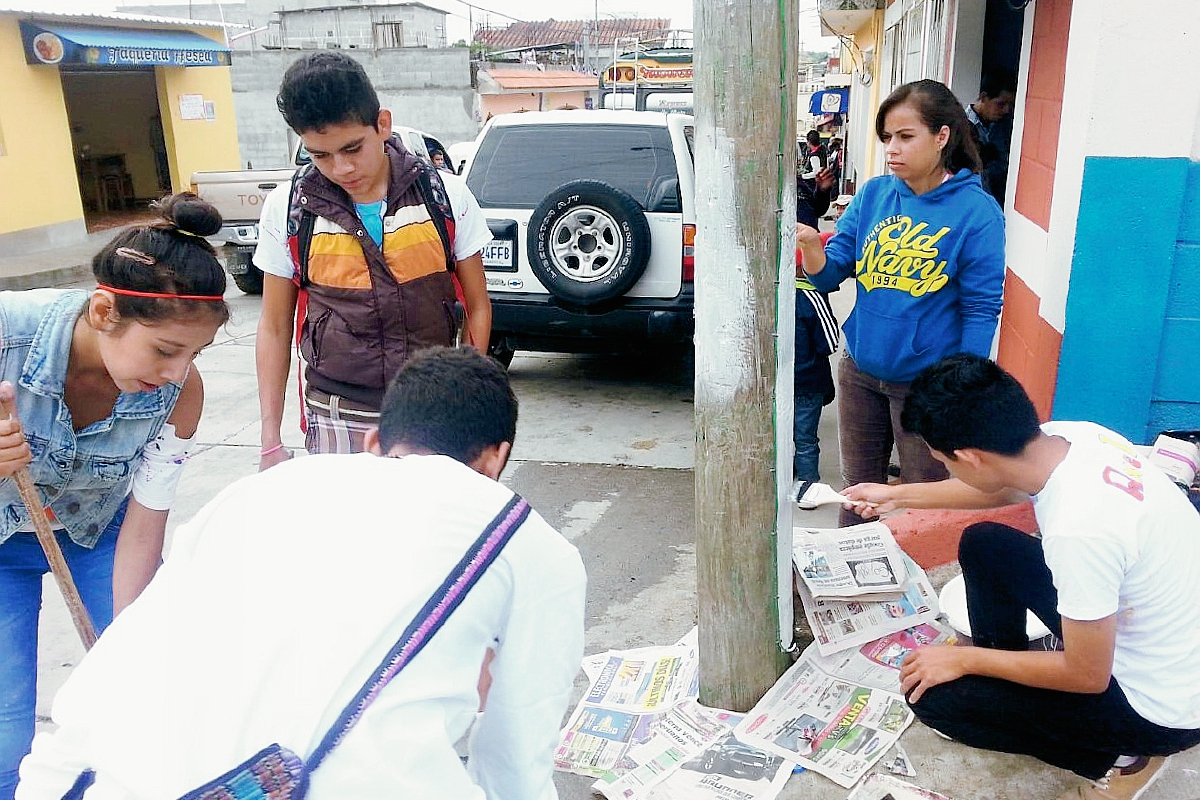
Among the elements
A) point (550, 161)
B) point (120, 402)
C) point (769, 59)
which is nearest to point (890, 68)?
point (550, 161)

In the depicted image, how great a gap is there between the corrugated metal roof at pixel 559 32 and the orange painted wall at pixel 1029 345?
1360 inches

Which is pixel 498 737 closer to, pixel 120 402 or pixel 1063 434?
pixel 120 402

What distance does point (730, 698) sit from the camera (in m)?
2.53

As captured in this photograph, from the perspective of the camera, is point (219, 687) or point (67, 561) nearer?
point (219, 687)

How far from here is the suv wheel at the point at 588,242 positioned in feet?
16.5

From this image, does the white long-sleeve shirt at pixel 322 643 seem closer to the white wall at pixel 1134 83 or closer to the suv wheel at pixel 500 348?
the white wall at pixel 1134 83

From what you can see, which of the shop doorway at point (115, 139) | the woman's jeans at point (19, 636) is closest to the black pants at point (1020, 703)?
the woman's jeans at point (19, 636)

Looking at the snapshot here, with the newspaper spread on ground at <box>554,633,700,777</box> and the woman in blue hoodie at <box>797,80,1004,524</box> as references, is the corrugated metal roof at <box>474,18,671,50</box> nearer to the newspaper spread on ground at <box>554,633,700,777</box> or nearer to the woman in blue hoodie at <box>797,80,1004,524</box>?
the woman in blue hoodie at <box>797,80,1004,524</box>

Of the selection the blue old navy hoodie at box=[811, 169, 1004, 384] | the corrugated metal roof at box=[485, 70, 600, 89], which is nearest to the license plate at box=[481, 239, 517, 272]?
the blue old navy hoodie at box=[811, 169, 1004, 384]

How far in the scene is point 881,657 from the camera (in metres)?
2.59

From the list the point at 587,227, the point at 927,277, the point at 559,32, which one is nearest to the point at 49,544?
the point at 927,277

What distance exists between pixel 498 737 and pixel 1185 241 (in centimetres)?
261

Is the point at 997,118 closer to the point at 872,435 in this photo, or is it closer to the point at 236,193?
the point at 872,435

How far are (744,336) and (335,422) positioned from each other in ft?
3.60
